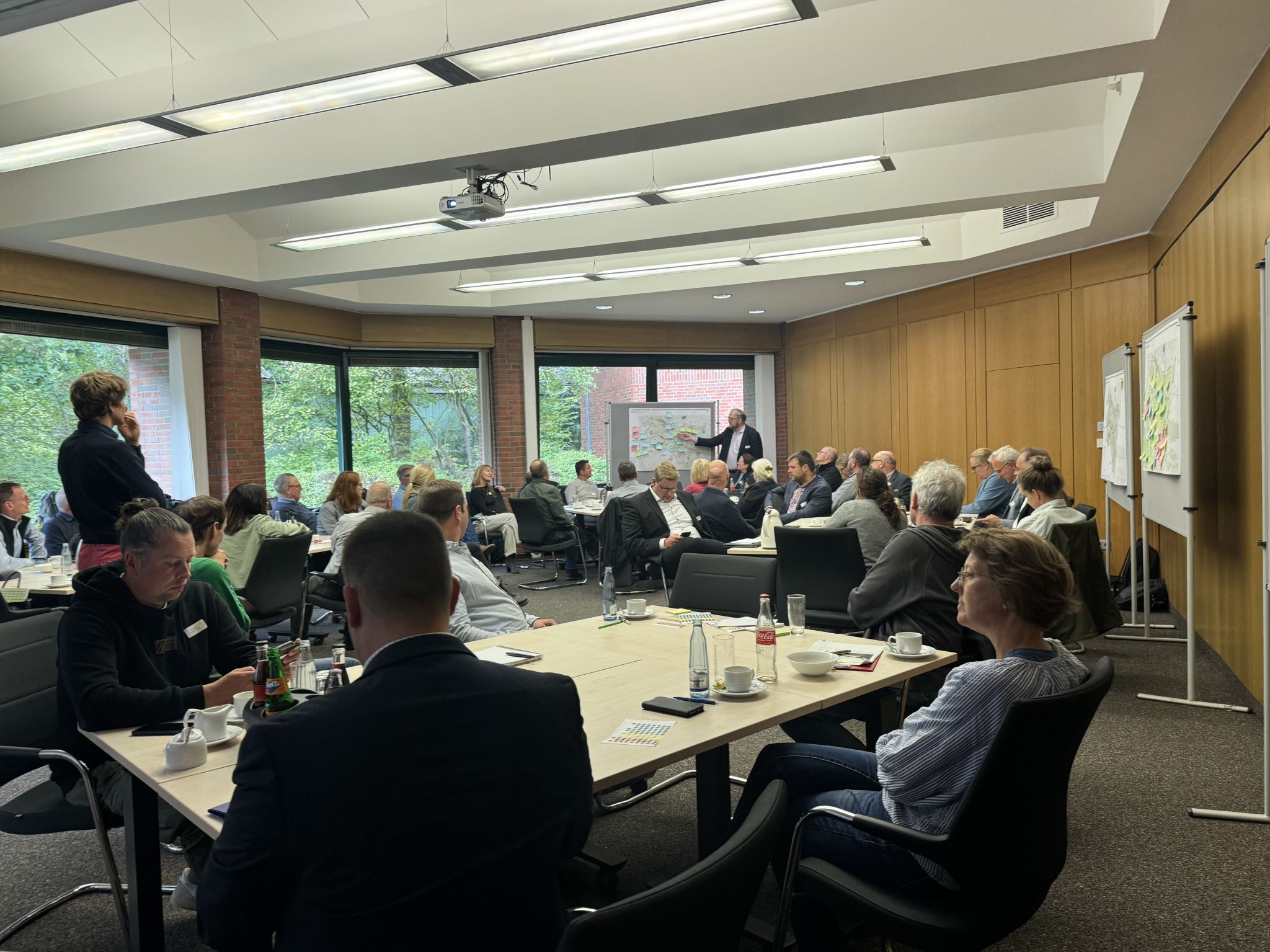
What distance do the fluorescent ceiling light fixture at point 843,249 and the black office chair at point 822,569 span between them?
4.33 metres

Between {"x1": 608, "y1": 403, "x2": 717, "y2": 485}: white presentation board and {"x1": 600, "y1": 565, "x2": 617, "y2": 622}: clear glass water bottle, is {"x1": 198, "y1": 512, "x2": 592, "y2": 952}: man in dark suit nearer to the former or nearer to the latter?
{"x1": 600, "y1": 565, "x2": 617, "y2": 622}: clear glass water bottle

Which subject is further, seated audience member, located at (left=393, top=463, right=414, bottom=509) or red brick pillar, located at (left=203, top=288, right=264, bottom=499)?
seated audience member, located at (left=393, top=463, right=414, bottom=509)

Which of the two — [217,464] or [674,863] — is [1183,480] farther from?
[217,464]

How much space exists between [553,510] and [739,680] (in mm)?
6786

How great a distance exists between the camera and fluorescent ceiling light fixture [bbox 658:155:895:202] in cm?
540

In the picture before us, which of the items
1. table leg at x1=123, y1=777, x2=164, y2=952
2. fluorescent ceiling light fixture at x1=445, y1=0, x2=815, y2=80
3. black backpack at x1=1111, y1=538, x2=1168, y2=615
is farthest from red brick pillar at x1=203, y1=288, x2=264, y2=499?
black backpack at x1=1111, y1=538, x2=1168, y2=615

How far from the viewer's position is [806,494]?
7.26 m

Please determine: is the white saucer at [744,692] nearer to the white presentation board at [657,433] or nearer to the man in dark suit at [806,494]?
the man in dark suit at [806,494]

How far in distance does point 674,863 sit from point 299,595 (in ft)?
11.4

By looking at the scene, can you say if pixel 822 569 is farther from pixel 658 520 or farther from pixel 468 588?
pixel 658 520

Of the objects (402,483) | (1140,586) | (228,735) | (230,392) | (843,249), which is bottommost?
(1140,586)

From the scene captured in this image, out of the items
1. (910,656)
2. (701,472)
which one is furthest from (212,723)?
(701,472)

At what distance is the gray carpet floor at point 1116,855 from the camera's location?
2596mm

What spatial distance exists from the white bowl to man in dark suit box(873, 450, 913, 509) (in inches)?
210
